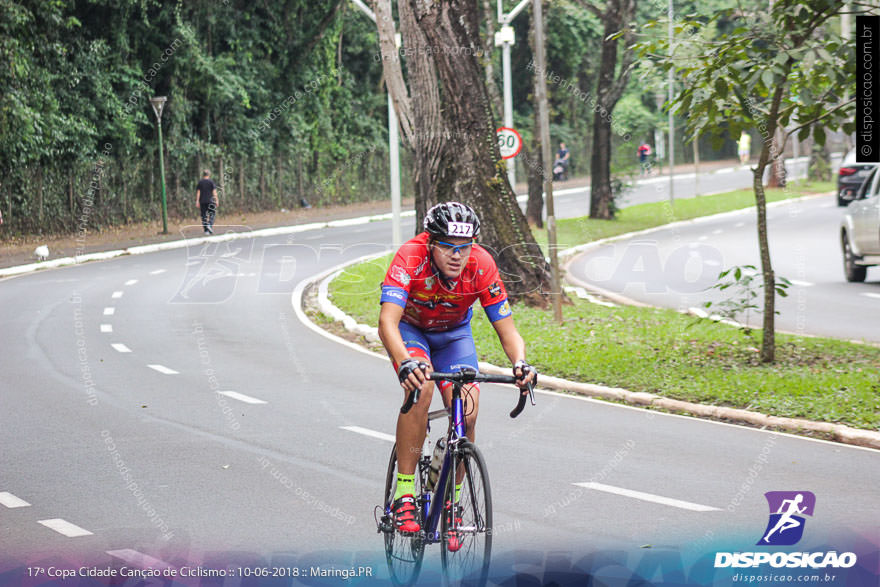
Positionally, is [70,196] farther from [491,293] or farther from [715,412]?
[491,293]

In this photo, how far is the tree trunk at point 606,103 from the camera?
30.6 meters

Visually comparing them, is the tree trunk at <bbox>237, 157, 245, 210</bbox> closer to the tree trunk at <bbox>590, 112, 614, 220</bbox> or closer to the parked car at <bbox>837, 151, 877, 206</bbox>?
the tree trunk at <bbox>590, 112, 614, 220</bbox>

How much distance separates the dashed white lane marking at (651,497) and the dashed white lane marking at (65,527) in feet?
10.7

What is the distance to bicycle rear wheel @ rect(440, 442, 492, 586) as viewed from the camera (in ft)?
17.9

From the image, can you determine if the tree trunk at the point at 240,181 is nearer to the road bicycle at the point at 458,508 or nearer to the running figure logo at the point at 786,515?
the running figure logo at the point at 786,515

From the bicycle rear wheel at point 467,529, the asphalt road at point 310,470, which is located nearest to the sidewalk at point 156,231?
the asphalt road at point 310,470

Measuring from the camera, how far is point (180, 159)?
38.2m

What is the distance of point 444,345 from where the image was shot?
6238 millimetres

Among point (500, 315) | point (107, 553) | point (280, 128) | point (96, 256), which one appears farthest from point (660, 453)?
point (280, 128)

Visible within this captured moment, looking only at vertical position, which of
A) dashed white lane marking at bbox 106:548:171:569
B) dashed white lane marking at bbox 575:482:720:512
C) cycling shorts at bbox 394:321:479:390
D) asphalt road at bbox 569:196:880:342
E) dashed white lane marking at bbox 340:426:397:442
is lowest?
asphalt road at bbox 569:196:880:342

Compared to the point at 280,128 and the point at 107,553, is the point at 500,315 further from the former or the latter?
the point at 280,128

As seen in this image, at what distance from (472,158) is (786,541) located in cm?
1077

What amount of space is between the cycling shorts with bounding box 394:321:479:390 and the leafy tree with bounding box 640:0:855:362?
550cm

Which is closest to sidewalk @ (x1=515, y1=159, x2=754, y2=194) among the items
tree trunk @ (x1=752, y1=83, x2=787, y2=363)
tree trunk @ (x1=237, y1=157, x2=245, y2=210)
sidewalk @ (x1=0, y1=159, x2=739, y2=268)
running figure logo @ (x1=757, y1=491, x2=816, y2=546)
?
sidewalk @ (x1=0, y1=159, x2=739, y2=268)
